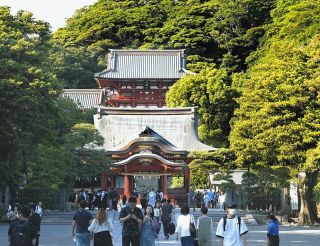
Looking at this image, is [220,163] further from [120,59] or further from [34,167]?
[120,59]

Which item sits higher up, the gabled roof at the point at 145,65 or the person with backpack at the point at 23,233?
the gabled roof at the point at 145,65

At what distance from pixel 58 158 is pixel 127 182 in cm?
944

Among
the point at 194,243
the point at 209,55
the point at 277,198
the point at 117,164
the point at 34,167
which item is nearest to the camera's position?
the point at 194,243

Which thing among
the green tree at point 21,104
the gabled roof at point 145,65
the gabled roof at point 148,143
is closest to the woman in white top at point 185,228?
the green tree at point 21,104

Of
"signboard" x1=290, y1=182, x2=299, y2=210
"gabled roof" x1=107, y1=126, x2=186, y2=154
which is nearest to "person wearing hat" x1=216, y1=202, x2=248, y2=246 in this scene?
"signboard" x1=290, y1=182, x2=299, y2=210

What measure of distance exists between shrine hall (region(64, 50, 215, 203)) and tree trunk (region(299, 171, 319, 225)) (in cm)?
1220

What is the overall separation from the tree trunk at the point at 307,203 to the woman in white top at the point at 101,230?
61.3ft

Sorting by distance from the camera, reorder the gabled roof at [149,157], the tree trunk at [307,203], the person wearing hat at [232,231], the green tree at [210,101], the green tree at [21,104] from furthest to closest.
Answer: the green tree at [210,101], the gabled roof at [149,157], the tree trunk at [307,203], the green tree at [21,104], the person wearing hat at [232,231]

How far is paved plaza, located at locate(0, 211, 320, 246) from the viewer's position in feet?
70.4

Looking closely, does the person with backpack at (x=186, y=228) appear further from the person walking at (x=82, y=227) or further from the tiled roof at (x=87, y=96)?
the tiled roof at (x=87, y=96)

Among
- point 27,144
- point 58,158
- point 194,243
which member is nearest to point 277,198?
point 58,158

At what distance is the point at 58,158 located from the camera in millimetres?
35312

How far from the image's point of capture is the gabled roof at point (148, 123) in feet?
171

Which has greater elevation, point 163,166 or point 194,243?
point 163,166
